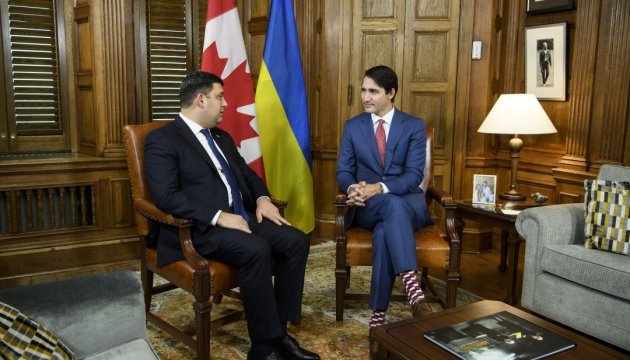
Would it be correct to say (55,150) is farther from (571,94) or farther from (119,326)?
(571,94)

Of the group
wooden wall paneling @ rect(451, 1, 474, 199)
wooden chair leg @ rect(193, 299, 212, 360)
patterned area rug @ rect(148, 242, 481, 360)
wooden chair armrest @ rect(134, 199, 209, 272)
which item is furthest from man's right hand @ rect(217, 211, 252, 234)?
wooden wall paneling @ rect(451, 1, 474, 199)

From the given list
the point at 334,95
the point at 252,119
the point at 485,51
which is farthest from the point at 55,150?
the point at 485,51

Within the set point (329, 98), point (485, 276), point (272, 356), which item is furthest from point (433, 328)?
point (329, 98)

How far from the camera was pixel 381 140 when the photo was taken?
114 inches

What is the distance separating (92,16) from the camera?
3406mm

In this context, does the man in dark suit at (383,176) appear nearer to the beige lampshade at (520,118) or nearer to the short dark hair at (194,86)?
the beige lampshade at (520,118)

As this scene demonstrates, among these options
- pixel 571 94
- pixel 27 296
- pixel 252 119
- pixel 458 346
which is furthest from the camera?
pixel 571 94

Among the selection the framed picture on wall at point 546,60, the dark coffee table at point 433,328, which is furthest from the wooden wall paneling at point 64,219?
the framed picture on wall at point 546,60

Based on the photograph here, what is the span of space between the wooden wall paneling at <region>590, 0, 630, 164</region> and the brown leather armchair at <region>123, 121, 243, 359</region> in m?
2.44

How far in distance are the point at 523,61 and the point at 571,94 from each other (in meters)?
0.47

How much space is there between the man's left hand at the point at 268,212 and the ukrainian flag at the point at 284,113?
3.30 ft

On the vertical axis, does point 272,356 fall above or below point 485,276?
above

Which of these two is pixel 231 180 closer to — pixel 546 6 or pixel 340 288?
pixel 340 288

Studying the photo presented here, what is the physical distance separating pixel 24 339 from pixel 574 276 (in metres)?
2.22
